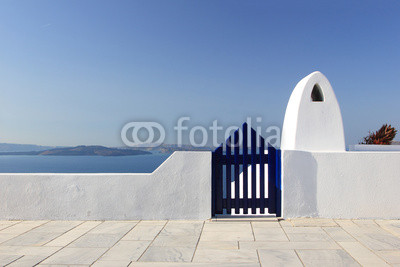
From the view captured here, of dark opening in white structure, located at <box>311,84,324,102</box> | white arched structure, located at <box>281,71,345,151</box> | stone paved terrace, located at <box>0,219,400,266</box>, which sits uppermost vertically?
dark opening in white structure, located at <box>311,84,324,102</box>

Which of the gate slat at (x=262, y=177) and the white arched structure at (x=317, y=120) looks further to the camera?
the white arched structure at (x=317, y=120)

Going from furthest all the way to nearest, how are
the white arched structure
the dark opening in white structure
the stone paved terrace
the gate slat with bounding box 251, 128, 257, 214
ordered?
the dark opening in white structure, the white arched structure, the gate slat with bounding box 251, 128, 257, 214, the stone paved terrace

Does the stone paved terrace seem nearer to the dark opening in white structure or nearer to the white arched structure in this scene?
the white arched structure

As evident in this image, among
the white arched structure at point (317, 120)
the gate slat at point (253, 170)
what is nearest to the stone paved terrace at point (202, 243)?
the gate slat at point (253, 170)

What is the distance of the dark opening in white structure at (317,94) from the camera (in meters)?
8.37

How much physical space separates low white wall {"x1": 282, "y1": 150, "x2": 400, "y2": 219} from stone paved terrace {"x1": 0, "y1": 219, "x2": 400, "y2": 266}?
0.23m

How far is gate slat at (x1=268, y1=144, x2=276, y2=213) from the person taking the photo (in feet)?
18.6

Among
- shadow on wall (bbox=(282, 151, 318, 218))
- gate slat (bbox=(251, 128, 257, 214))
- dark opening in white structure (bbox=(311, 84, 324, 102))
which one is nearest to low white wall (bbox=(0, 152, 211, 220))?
gate slat (bbox=(251, 128, 257, 214))

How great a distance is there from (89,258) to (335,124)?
23.4ft

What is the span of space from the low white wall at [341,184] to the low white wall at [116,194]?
1803 millimetres

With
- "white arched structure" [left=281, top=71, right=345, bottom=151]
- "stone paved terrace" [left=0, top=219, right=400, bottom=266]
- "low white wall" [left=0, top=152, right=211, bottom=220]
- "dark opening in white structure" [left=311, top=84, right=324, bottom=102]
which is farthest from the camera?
"dark opening in white structure" [left=311, top=84, right=324, bottom=102]

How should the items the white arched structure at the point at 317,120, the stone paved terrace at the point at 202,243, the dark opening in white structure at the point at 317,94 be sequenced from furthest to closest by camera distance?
the dark opening in white structure at the point at 317,94
the white arched structure at the point at 317,120
the stone paved terrace at the point at 202,243

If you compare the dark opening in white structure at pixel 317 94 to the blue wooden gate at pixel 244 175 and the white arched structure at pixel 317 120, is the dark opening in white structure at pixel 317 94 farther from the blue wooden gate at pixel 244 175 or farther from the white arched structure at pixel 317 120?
the blue wooden gate at pixel 244 175

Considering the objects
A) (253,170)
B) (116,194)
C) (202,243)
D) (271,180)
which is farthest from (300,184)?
(116,194)
